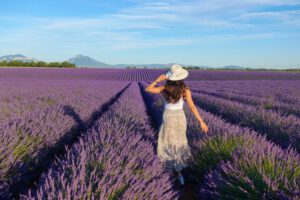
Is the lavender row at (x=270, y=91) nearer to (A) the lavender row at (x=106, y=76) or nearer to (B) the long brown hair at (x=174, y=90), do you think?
(B) the long brown hair at (x=174, y=90)

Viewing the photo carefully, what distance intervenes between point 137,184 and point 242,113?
628cm

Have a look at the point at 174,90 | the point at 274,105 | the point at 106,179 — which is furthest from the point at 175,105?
the point at 274,105

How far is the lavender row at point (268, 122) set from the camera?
5.74 metres

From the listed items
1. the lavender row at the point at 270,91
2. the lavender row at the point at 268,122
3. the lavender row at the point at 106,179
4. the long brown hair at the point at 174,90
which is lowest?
the lavender row at the point at 270,91

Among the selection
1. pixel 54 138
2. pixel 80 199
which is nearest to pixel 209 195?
pixel 80 199

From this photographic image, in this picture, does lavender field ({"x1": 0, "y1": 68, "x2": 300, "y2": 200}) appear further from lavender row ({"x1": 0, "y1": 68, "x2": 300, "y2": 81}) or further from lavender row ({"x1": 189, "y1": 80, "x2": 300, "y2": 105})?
lavender row ({"x1": 0, "y1": 68, "x2": 300, "y2": 81})

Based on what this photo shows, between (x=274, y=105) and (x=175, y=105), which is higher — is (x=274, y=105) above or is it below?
below

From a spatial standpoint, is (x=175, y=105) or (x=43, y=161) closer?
(x=175, y=105)

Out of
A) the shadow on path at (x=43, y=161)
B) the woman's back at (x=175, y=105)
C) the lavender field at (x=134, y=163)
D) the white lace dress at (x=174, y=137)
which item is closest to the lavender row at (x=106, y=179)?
the lavender field at (x=134, y=163)

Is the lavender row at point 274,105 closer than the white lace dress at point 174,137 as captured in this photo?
No

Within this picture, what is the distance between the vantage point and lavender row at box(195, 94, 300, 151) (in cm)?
574

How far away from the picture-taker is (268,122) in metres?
6.84

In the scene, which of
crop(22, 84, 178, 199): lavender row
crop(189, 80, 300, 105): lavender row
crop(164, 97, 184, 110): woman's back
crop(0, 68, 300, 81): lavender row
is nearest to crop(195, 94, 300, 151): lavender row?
crop(164, 97, 184, 110): woman's back

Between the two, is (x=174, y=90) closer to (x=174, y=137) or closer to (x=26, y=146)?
(x=174, y=137)
